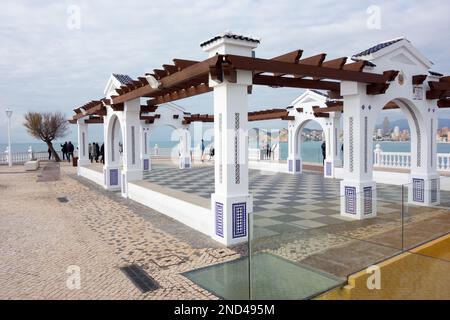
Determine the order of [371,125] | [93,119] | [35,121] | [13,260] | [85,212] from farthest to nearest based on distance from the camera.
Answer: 1. [35,121]
2. [93,119]
3. [85,212]
4. [371,125]
5. [13,260]

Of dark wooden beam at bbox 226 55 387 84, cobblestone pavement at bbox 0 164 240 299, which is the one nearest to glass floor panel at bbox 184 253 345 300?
cobblestone pavement at bbox 0 164 240 299

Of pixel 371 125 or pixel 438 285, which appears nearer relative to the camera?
pixel 438 285

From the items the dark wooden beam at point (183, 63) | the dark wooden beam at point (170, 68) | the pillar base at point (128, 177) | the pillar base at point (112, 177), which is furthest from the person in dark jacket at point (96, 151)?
the dark wooden beam at point (183, 63)

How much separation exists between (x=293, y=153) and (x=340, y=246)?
13.4m

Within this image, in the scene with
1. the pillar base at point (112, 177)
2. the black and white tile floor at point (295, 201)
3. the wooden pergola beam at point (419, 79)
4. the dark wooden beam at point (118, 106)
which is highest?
the wooden pergola beam at point (419, 79)

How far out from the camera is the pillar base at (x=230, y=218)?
263 inches

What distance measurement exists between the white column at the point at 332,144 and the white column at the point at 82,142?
1336cm

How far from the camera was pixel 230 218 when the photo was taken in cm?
671

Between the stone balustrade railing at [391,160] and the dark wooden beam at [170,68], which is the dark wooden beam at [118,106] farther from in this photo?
the stone balustrade railing at [391,160]

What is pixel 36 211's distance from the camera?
10.0m

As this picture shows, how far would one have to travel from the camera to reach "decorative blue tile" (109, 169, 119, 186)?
46.9 feet
